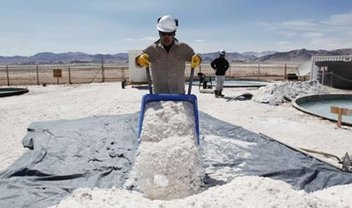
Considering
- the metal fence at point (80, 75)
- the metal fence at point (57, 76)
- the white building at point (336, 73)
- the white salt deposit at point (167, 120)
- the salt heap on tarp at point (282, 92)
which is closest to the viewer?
the white salt deposit at point (167, 120)

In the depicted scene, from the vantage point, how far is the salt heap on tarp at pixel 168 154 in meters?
3.87

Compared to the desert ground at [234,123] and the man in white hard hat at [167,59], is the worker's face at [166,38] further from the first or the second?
the desert ground at [234,123]

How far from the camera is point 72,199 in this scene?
138 inches

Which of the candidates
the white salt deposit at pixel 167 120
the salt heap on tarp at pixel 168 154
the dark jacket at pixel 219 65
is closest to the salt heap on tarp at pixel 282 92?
the dark jacket at pixel 219 65

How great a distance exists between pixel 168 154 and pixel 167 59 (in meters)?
1.41

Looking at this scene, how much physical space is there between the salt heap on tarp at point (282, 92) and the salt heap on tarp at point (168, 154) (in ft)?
25.7

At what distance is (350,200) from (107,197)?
2356mm

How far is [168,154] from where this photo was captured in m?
4.01

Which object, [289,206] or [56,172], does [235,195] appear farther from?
[56,172]

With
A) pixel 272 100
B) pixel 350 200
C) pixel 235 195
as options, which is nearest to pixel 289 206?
pixel 235 195

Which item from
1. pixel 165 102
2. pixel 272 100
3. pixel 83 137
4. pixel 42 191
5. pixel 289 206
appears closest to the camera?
pixel 289 206

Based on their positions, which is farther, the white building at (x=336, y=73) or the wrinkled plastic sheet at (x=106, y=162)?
the white building at (x=336, y=73)

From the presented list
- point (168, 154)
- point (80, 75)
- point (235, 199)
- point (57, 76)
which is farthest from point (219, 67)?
point (80, 75)

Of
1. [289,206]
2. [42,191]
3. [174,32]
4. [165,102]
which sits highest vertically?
[174,32]
